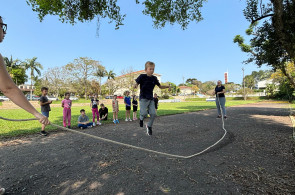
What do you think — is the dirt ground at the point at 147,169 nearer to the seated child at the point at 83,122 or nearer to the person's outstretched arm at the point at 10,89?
the person's outstretched arm at the point at 10,89

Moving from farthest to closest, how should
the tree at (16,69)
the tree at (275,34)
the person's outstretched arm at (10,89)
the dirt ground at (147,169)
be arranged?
the tree at (16,69)
the tree at (275,34)
the dirt ground at (147,169)
the person's outstretched arm at (10,89)

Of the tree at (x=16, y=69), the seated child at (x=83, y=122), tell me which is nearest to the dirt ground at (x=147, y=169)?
the seated child at (x=83, y=122)

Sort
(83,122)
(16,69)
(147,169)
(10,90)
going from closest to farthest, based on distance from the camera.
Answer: (10,90)
(147,169)
(83,122)
(16,69)

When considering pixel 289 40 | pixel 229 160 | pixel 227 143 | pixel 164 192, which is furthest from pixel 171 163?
pixel 289 40

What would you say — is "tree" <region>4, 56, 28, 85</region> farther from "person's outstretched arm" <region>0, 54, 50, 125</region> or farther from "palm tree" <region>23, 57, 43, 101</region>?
"person's outstretched arm" <region>0, 54, 50, 125</region>

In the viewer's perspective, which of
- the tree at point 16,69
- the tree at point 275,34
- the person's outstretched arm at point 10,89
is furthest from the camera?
the tree at point 16,69

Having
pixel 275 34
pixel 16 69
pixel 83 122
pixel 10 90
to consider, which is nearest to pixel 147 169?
pixel 10 90

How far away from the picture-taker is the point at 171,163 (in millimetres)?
3549

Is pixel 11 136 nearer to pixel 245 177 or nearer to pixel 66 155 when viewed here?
pixel 66 155

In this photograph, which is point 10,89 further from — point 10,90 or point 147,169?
point 147,169

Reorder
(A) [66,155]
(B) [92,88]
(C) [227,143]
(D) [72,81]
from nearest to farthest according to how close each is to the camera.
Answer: (A) [66,155]
(C) [227,143]
(D) [72,81]
(B) [92,88]

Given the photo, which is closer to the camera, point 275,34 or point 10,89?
point 10,89

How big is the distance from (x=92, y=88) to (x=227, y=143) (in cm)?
5638

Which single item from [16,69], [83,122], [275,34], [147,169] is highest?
[16,69]
